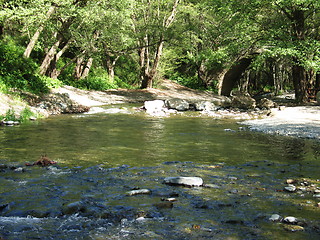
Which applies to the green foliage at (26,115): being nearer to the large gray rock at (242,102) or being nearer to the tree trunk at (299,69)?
the large gray rock at (242,102)

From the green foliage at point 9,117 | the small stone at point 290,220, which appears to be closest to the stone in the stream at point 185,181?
the small stone at point 290,220

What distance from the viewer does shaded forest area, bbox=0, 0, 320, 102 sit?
18922 millimetres

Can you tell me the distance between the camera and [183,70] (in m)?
49.2

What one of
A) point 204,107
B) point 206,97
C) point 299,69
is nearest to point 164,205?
point 204,107

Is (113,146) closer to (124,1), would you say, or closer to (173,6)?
(124,1)

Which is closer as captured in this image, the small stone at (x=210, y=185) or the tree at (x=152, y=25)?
the small stone at (x=210, y=185)

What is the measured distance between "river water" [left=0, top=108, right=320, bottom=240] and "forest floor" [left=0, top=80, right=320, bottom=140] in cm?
210

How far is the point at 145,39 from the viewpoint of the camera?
3294 cm

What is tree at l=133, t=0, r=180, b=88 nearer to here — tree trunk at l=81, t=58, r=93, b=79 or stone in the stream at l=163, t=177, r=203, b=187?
tree trunk at l=81, t=58, r=93, b=79

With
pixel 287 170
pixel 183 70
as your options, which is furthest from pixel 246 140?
pixel 183 70

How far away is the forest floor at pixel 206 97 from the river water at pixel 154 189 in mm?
2096

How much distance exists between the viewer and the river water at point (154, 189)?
3.65 metres

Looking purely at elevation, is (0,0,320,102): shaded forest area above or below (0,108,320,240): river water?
above

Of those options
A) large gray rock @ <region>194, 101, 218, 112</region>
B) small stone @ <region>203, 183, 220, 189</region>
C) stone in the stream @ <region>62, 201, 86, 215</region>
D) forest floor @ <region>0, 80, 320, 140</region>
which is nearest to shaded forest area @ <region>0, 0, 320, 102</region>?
forest floor @ <region>0, 80, 320, 140</region>
